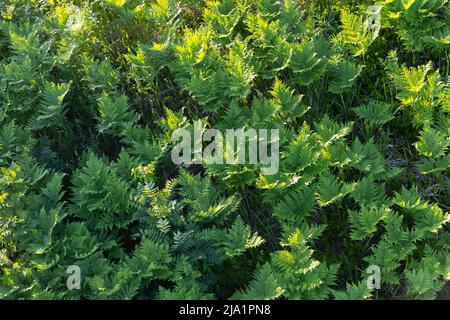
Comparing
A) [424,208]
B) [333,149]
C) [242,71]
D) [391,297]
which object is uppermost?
[242,71]

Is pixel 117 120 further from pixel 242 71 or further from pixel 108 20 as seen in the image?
pixel 108 20

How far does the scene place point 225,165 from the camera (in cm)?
455

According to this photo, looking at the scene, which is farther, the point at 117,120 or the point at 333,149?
the point at 117,120

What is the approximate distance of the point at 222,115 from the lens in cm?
517

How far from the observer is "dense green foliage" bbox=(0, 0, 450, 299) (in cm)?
420

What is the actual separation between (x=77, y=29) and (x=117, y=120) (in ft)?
3.35

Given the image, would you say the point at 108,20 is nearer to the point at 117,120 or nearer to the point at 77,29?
the point at 77,29

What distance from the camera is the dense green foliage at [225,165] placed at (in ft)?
13.8
